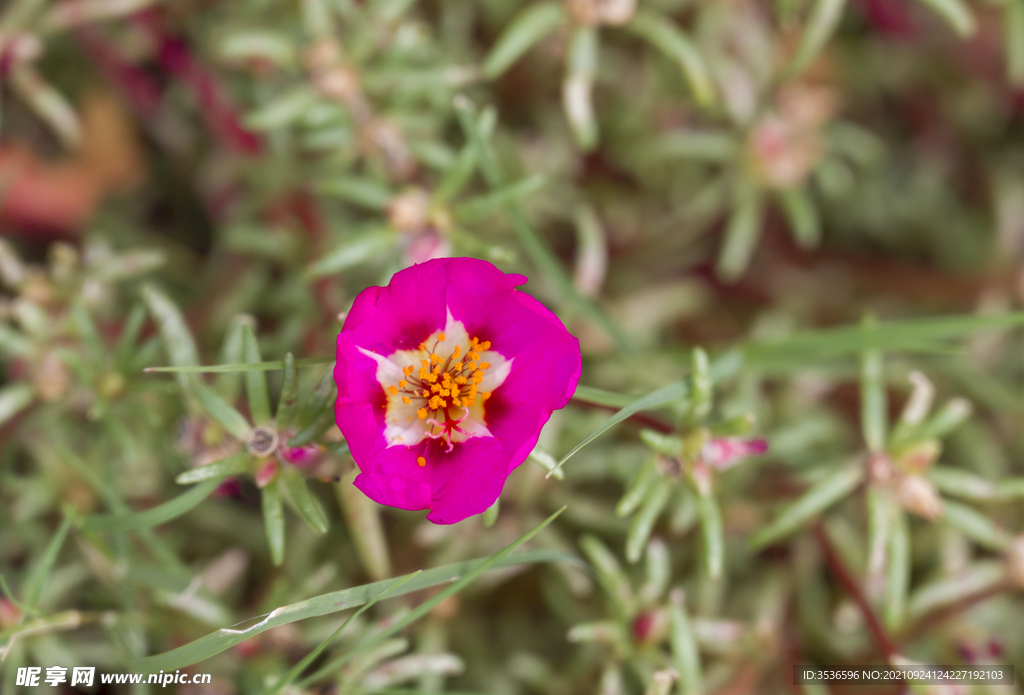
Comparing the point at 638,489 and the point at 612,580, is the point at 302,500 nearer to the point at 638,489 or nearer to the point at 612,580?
the point at 638,489

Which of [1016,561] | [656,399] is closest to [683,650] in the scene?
[656,399]

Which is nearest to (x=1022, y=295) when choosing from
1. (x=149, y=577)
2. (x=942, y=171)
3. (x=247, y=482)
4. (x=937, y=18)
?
(x=942, y=171)

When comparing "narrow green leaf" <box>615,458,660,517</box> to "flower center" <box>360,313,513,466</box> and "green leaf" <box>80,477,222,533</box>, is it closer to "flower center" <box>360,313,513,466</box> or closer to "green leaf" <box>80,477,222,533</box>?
"flower center" <box>360,313,513,466</box>

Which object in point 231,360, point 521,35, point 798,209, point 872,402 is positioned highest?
point 521,35

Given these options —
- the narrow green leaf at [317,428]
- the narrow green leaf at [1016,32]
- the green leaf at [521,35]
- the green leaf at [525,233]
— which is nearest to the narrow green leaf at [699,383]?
the green leaf at [525,233]

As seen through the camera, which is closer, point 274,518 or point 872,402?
point 274,518

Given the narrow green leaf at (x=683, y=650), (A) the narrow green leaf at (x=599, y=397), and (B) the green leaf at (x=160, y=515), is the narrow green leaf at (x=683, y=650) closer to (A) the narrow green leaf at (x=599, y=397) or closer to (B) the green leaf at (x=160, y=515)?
(A) the narrow green leaf at (x=599, y=397)

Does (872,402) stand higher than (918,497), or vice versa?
(872,402)

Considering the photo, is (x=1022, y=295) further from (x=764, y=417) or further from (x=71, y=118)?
(x=71, y=118)
